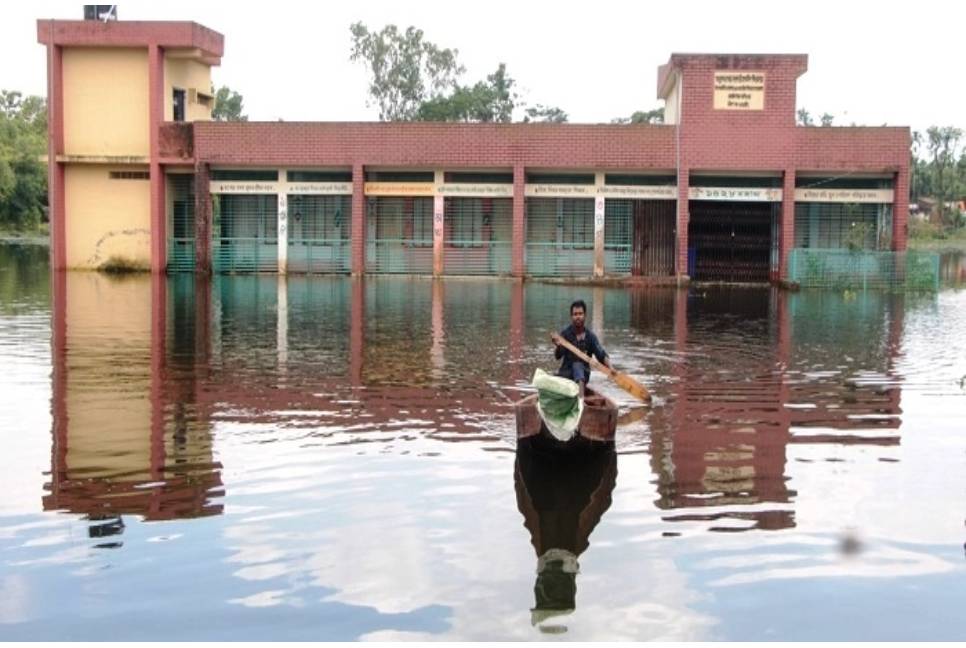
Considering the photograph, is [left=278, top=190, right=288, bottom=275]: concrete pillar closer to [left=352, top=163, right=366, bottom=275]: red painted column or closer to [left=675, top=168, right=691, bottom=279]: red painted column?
[left=352, top=163, right=366, bottom=275]: red painted column

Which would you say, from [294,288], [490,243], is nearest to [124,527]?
[294,288]

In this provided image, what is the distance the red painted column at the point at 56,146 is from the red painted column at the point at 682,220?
20963 millimetres

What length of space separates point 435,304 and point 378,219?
13.7 m

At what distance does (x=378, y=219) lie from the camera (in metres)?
43.2

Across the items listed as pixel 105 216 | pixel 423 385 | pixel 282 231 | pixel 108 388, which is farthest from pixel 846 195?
pixel 108 388

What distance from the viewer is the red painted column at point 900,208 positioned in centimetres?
3950

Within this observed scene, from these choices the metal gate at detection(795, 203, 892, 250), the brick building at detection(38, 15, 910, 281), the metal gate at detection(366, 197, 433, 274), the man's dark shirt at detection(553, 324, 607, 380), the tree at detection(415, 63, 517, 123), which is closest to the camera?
the man's dark shirt at detection(553, 324, 607, 380)

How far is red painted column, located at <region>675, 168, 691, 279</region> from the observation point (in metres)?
40.0

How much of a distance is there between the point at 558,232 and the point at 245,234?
11.1m

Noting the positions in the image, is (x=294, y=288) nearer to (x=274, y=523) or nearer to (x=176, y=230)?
(x=176, y=230)

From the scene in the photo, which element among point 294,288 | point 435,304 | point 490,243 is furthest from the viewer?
point 490,243

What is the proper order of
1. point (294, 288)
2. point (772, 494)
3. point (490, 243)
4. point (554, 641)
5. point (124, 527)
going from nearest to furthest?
point (554, 641) → point (124, 527) → point (772, 494) → point (294, 288) → point (490, 243)

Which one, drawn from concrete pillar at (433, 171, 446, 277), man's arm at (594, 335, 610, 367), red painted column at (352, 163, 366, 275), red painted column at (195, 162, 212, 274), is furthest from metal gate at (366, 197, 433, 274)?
man's arm at (594, 335, 610, 367)

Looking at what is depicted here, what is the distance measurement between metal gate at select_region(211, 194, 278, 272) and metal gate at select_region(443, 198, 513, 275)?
620cm
